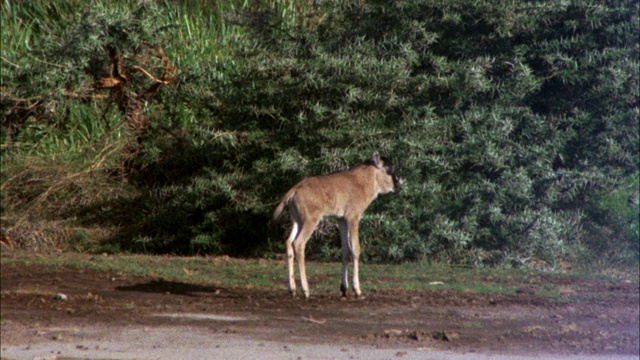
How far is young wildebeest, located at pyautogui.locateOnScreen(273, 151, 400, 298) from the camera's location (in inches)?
414

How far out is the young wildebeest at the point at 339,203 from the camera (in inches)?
414

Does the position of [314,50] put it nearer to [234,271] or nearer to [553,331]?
[234,271]

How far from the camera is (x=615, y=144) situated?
618 inches

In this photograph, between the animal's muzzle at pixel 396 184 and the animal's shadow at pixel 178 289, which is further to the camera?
the animal's muzzle at pixel 396 184

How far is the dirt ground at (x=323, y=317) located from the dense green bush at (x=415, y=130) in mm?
3240

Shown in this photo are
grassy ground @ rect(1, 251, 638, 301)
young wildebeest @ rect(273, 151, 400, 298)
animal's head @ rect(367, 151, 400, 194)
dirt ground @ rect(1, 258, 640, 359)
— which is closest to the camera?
dirt ground @ rect(1, 258, 640, 359)

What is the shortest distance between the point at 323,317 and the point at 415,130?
5909mm

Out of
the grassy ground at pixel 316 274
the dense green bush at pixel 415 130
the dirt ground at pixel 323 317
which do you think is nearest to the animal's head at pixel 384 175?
the grassy ground at pixel 316 274

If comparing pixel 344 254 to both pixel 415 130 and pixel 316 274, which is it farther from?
pixel 415 130

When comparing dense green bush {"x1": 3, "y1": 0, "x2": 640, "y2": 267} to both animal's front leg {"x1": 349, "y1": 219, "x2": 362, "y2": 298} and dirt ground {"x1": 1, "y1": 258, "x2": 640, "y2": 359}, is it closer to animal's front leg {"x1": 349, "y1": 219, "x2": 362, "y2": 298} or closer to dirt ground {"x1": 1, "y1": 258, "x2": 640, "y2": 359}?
animal's front leg {"x1": 349, "y1": 219, "x2": 362, "y2": 298}

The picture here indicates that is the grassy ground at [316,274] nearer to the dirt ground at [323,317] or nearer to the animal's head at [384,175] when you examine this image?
the dirt ground at [323,317]

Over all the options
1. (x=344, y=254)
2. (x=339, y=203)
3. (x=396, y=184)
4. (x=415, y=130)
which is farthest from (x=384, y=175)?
(x=415, y=130)

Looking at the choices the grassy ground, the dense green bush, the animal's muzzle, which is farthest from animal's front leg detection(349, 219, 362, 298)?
the dense green bush

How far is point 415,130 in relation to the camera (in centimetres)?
1457
